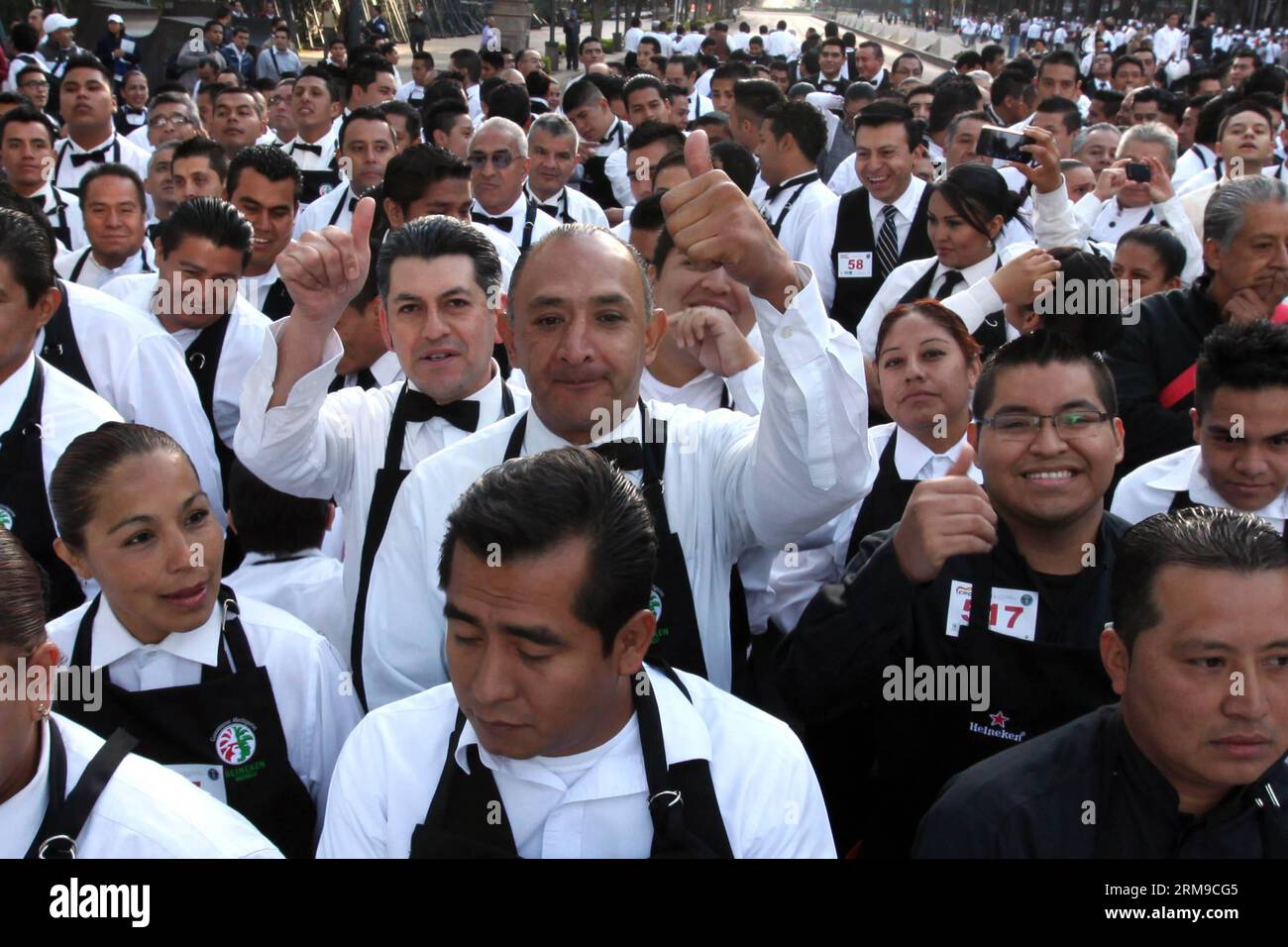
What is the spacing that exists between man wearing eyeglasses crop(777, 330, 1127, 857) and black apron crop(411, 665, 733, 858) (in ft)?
1.70

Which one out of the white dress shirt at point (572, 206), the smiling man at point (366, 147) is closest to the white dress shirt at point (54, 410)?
the smiling man at point (366, 147)

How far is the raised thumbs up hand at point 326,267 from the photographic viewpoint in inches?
103

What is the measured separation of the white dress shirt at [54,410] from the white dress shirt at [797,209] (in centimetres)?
398

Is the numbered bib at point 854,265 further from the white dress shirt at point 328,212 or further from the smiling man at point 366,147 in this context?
the smiling man at point 366,147

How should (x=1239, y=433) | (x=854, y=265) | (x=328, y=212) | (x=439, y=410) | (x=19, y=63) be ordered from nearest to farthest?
(x=1239, y=433), (x=439, y=410), (x=854, y=265), (x=328, y=212), (x=19, y=63)

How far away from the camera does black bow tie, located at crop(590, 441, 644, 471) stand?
2.45 m

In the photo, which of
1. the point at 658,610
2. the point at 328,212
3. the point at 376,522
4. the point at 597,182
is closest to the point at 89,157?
the point at 328,212

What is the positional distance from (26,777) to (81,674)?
0.70 meters

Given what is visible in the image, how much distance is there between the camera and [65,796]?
1.84 meters

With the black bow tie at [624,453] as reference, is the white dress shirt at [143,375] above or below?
above

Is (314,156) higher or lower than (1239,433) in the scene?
higher

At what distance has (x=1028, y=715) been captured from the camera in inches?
96.1

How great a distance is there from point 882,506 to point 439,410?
1.19m

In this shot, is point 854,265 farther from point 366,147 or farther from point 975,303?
point 366,147
